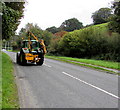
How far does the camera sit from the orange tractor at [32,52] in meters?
18.0

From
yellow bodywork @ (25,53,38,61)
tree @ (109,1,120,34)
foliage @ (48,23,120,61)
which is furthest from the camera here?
foliage @ (48,23,120,61)

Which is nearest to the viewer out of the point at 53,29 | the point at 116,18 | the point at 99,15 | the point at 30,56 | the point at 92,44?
the point at 30,56

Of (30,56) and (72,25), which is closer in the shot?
(30,56)

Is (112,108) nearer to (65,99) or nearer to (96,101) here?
(96,101)

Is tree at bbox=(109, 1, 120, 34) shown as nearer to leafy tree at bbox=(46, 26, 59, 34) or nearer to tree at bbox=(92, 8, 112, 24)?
tree at bbox=(92, 8, 112, 24)

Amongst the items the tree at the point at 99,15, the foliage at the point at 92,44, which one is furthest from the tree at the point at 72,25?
the foliage at the point at 92,44

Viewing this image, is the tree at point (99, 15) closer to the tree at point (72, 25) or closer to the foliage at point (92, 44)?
the tree at point (72, 25)

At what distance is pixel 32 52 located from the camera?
18172 millimetres

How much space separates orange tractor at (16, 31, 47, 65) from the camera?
1798 centimetres

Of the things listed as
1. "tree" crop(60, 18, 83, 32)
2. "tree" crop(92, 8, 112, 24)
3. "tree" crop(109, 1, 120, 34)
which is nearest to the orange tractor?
"tree" crop(109, 1, 120, 34)

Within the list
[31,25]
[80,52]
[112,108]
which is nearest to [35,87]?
[112,108]

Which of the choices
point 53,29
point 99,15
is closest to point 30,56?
point 99,15

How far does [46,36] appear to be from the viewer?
60625mm

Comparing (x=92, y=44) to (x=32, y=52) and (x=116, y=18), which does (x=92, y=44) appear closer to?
(x=116, y=18)
